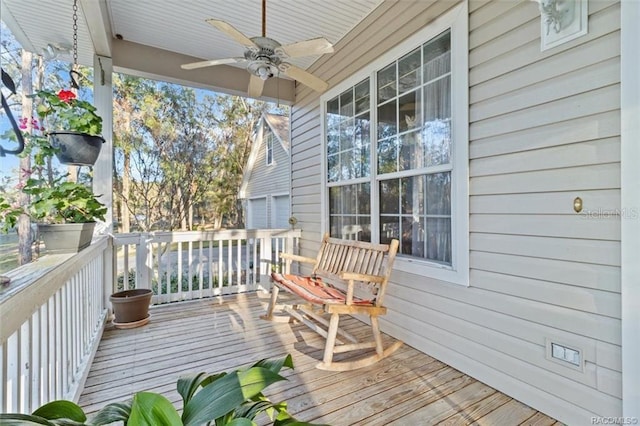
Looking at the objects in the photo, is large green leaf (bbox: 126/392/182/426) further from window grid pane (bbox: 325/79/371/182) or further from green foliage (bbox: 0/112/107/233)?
window grid pane (bbox: 325/79/371/182)

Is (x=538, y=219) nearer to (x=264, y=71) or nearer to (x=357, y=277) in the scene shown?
(x=357, y=277)

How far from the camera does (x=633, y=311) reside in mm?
1413

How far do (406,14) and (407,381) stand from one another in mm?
2998

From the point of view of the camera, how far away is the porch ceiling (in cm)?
290

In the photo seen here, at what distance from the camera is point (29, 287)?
3.23 ft

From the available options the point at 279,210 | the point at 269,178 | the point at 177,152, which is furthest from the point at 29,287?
the point at 177,152

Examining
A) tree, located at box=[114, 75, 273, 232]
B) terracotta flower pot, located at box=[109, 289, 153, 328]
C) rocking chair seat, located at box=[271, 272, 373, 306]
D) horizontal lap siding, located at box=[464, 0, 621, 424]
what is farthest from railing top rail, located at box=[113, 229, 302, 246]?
tree, located at box=[114, 75, 273, 232]

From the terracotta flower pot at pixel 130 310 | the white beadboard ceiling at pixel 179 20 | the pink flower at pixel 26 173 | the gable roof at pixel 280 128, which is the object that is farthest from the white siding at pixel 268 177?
the pink flower at pixel 26 173

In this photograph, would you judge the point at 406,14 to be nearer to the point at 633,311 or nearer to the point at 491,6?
the point at 491,6

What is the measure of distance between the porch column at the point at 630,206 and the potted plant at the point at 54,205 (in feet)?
9.29

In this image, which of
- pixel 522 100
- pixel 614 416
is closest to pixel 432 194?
pixel 522 100

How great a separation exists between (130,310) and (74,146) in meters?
1.81

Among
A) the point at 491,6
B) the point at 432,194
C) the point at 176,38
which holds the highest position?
the point at 176,38

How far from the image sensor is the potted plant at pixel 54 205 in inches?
62.6
